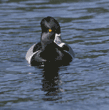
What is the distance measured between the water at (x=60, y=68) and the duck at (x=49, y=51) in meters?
0.34

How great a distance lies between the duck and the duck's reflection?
1.20 feet

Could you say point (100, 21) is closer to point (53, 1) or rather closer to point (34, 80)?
point (53, 1)

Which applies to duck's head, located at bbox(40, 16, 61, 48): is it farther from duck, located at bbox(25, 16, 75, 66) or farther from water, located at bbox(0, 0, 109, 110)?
water, located at bbox(0, 0, 109, 110)

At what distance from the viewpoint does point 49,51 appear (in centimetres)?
1357

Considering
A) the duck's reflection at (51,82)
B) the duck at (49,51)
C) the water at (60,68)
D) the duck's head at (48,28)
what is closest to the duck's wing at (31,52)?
the duck at (49,51)

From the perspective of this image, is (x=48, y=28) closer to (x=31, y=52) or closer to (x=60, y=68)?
(x=31, y=52)

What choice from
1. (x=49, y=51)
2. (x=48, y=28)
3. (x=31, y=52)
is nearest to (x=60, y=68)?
(x=49, y=51)

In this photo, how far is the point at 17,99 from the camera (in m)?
9.48

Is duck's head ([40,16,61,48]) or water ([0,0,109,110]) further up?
duck's head ([40,16,61,48])

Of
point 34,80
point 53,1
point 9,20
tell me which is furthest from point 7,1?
point 34,80

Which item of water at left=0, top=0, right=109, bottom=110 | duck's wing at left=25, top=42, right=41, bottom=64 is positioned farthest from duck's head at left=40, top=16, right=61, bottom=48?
water at left=0, top=0, right=109, bottom=110

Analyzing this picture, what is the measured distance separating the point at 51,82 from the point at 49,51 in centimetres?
256

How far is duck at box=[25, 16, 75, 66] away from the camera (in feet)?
43.4

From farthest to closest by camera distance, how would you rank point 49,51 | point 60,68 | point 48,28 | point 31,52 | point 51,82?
point 31,52
point 49,51
point 48,28
point 60,68
point 51,82
